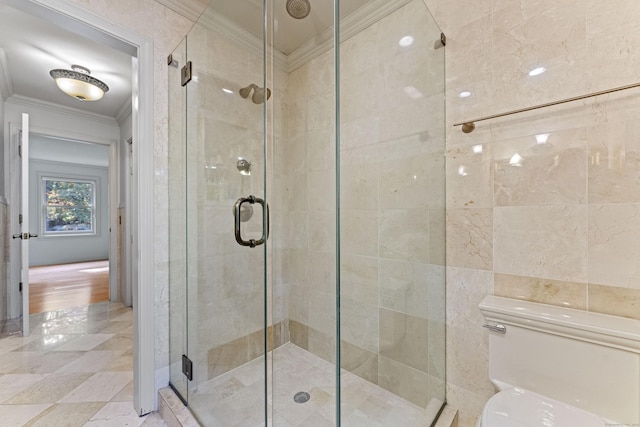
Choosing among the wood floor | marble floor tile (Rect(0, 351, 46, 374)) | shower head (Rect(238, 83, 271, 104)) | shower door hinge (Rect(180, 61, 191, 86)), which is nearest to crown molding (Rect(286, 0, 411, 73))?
shower head (Rect(238, 83, 271, 104))

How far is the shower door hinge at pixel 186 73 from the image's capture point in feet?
5.03

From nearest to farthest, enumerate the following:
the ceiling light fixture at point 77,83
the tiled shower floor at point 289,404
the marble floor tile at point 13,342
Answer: the tiled shower floor at point 289,404 → the marble floor tile at point 13,342 → the ceiling light fixture at point 77,83

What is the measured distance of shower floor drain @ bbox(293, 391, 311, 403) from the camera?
4.88 ft

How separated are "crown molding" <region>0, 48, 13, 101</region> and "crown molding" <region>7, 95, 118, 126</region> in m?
0.08

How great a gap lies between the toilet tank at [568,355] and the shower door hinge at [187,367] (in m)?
1.48

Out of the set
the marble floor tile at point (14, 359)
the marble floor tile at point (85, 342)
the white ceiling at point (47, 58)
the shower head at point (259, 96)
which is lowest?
the marble floor tile at point (85, 342)

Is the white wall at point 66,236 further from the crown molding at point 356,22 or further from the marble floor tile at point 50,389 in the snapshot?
the crown molding at point 356,22

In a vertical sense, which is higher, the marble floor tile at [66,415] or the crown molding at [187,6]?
the crown molding at [187,6]

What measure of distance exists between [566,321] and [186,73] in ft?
7.00

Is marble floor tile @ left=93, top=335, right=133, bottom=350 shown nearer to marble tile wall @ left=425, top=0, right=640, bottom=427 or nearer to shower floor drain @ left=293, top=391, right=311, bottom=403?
shower floor drain @ left=293, top=391, right=311, bottom=403

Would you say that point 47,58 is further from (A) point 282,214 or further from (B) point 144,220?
(A) point 282,214

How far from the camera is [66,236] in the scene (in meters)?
6.21

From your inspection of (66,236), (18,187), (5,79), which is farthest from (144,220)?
(66,236)

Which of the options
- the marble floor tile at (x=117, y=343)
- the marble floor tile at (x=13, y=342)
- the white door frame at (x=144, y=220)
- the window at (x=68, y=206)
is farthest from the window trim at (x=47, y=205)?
the white door frame at (x=144, y=220)
